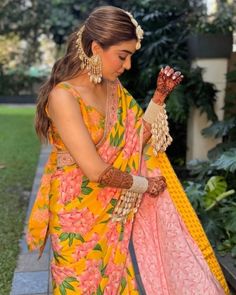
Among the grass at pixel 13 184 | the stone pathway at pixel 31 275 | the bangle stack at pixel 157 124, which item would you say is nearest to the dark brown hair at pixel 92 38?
the bangle stack at pixel 157 124

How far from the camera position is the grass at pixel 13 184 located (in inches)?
161

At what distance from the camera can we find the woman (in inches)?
82.3

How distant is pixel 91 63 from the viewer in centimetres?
212

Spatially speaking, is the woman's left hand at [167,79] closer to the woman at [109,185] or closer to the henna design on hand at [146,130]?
the woman at [109,185]

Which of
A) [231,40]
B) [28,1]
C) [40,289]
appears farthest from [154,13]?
[28,1]

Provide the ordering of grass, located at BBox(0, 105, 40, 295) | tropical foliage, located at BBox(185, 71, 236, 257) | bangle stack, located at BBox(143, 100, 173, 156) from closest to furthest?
bangle stack, located at BBox(143, 100, 173, 156) → tropical foliage, located at BBox(185, 71, 236, 257) → grass, located at BBox(0, 105, 40, 295)

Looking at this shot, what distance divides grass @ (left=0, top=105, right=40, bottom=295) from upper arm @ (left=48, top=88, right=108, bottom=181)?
1.77 meters

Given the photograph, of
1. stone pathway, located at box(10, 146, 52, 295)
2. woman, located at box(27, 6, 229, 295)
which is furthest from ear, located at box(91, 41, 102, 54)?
stone pathway, located at box(10, 146, 52, 295)

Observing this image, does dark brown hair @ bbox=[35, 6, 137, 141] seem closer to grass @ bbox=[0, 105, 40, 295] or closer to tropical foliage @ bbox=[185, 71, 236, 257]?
grass @ bbox=[0, 105, 40, 295]

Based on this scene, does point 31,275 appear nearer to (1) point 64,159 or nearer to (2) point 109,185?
(1) point 64,159

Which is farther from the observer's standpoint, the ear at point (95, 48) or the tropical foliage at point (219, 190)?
the tropical foliage at point (219, 190)

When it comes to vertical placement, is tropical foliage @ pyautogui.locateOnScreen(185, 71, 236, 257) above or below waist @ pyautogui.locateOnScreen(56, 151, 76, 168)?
below

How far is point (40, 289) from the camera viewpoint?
11.5 feet

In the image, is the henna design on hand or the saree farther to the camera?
the henna design on hand
